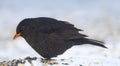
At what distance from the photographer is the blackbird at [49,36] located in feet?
47.9

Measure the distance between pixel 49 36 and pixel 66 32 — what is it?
0.36 metres

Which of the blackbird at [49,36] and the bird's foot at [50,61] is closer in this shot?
the bird's foot at [50,61]

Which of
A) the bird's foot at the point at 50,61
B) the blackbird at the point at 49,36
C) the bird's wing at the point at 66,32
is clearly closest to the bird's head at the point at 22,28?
the blackbird at the point at 49,36

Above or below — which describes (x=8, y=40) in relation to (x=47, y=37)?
above

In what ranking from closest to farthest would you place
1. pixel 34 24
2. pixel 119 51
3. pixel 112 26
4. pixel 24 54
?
1. pixel 34 24
2. pixel 119 51
3. pixel 24 54
4. pixel 112 26

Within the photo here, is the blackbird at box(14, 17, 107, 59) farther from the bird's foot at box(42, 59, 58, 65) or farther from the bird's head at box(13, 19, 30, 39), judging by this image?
the bird's foot at box(42, 59, 58, 65)

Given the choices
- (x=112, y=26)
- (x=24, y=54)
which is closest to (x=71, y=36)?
(x=24, y=54)

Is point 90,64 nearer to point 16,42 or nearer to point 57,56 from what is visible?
point 57,56

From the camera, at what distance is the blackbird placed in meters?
14.6

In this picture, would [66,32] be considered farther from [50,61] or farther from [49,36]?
[50,61]

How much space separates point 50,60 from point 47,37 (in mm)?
573

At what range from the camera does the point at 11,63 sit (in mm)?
14023

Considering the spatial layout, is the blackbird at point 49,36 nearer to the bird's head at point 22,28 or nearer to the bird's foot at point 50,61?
the bird's head at point 22,28

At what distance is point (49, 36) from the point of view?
1475cm
